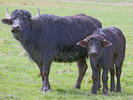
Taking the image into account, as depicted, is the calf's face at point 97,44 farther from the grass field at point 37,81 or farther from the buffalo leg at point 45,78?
the buffalo leg at point 45,78

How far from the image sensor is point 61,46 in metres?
11.4

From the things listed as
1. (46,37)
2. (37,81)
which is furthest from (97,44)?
(37,81)

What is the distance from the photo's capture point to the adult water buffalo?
10875mm

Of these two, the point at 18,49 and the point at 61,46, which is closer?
the point at 61,46

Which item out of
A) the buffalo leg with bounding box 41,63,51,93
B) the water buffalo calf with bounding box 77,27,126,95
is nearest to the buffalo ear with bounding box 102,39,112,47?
the water buffalo calf with bounding box 77,27,126,95

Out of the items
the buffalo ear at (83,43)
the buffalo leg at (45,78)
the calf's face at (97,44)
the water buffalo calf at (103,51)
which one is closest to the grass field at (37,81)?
the buffalo leg at (45,78)

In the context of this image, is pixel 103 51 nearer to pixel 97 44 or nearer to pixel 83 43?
pixel 97 44

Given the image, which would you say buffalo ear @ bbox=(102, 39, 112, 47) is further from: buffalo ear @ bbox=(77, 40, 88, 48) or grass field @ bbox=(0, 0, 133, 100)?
grass field @ bbox=(0, 0, 133, 100)

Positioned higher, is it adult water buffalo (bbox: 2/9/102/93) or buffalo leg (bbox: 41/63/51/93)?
adult water buffalo (bbox: 2/9/102/93)

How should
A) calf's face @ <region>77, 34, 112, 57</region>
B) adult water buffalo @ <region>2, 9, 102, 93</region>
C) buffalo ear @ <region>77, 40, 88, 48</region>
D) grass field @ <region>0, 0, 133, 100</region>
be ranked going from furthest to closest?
adult water buffalo @ <region>2, 9, 102, 93</region>
buffalo ear @ <region>77, 40, 88, 48</region>
calf's face @ <region>77, 34, 112, 57</region>
grass field @ <region>0, 0, 133, 100</region>

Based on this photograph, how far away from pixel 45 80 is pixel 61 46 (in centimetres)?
114

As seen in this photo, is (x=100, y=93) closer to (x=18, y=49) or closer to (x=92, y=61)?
(x=92, y=61)

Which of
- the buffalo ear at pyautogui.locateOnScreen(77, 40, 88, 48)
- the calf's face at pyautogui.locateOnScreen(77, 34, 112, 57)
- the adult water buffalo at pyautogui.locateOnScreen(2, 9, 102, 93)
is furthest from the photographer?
the adult water buffalo at pyautogui.locateOnScreen(2, 9, 102, 93)

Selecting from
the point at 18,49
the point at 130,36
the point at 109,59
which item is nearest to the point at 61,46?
the point at 109,59
